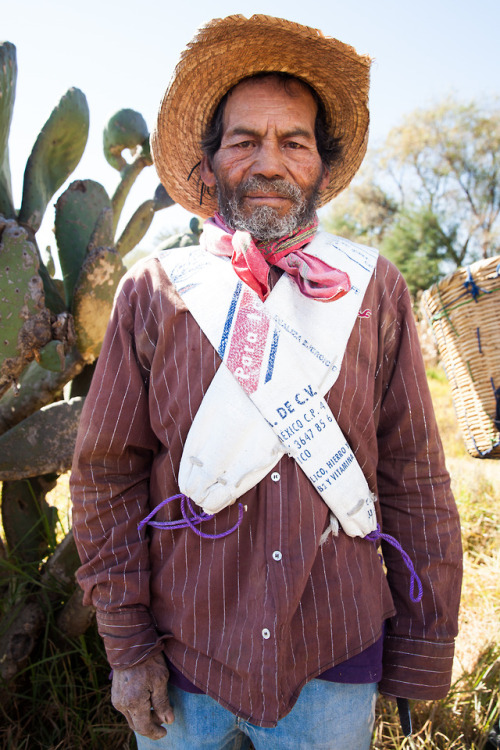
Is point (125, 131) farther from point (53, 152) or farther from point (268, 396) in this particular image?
point (268, 396)

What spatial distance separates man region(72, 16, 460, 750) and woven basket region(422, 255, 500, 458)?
46.3 inches

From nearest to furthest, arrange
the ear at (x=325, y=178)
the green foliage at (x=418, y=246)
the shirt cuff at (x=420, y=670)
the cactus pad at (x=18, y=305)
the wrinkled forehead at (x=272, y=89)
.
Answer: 1. the shirt cuff at (x=420, y=670)
2. the wrinkled forehead at (x=272, y=89)
3. the ear at (x=325, y=178)
4. the cactus pad at (x=18, y=305)
5. the green foliage at (x=418, y=246)

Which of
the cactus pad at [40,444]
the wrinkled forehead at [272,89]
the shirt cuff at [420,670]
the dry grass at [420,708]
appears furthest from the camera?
the cactus pad at [40,444]

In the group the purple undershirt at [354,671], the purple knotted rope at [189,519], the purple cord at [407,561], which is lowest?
the purple undershirt at [354,671]

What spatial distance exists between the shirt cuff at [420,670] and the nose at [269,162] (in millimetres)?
1296

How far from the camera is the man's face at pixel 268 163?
1.56m

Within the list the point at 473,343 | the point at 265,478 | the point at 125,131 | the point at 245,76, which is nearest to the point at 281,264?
the point at 265,478

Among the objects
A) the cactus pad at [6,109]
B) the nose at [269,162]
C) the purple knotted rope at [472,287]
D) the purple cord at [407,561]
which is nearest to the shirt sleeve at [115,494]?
the nose at [269,162]

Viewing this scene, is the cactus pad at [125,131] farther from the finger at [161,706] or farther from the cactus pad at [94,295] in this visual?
the finger at [161,706]

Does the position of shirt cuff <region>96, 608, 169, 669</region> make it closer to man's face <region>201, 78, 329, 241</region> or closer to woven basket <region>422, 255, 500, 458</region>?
man's face <region>201, 78, 329, 241</region>

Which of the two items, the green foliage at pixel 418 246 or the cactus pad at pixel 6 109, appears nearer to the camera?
the cactus pad at pixel 6 109

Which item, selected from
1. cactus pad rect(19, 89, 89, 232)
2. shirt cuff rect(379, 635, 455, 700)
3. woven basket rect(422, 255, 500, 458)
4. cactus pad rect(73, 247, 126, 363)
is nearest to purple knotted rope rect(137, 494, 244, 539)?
shirt cuff rect(379, 635, 455, 700)

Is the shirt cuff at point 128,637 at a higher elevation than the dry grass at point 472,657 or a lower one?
higher

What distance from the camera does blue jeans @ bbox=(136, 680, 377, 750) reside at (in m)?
1.33
